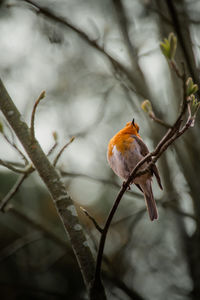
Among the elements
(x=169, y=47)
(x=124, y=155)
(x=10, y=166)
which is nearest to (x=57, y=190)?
(x=10, y=166)

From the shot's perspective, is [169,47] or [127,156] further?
[127,156]

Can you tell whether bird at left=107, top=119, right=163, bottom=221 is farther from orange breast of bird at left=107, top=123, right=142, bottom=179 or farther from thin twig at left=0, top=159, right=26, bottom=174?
thin twig at left=0, top=159, right=26, bottom=174

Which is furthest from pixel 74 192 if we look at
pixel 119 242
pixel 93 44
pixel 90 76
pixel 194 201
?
pixel 93 44

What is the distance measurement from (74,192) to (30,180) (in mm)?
1092

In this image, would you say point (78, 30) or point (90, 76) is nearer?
point (78, 30)

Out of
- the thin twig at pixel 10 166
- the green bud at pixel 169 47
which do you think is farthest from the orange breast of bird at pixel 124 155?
the green bud at pixel 169 47

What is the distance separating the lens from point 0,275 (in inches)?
262

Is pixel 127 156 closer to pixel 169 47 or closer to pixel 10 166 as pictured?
pixel 10 166

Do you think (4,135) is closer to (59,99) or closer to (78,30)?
(78,30)

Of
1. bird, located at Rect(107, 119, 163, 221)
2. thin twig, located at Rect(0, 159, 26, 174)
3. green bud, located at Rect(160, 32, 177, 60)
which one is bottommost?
bird, located at Rect(107, 119, 163, 221)

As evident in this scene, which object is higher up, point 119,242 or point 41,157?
point 41,157

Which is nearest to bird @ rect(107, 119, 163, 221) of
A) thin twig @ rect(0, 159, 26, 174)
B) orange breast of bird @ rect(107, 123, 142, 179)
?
orange breast of bird @ rect(107, 123, 142, 179)

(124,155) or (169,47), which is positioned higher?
(169,47)

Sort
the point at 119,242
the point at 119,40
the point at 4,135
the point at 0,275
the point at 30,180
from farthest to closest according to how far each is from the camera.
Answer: the point at 30,180 < the point at 0,275 < the point at 119,242 < the point at 119,40 < the point at 4,135
